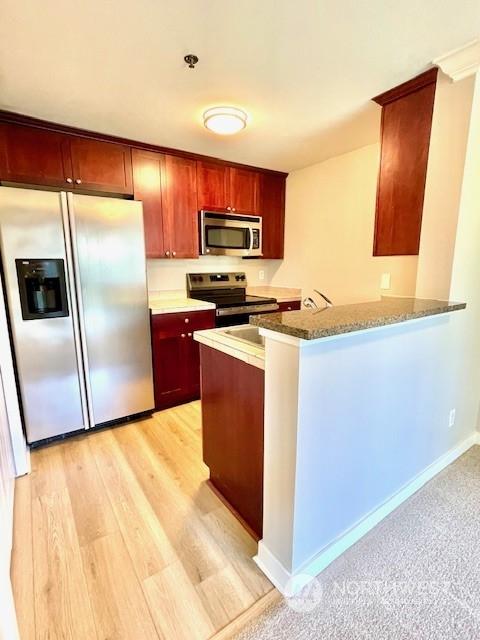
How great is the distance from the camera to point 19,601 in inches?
46.4

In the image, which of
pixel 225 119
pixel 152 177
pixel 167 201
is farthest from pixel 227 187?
pixel 225 119

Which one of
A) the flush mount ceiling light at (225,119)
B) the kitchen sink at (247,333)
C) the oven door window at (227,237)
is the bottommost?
the kitchen sink at (247,333)

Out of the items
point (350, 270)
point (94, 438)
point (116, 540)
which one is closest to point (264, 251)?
point (350, 270)

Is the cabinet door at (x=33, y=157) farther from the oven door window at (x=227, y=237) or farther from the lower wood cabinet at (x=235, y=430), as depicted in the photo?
the lower wood cabinet at (x=235, y=430)

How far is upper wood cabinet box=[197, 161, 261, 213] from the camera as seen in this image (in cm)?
302

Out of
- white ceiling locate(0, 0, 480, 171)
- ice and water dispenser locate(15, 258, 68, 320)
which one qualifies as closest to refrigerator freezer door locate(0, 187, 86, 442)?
ice and water dispenser locate(15, 258, 68, 320)

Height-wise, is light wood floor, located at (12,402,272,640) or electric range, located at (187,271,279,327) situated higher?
electric range, located at (187,271,279,327)

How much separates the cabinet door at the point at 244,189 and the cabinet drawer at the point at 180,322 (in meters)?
1.27

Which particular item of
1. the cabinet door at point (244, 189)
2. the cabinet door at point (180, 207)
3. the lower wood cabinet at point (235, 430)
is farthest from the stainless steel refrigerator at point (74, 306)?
the cabinet door at point (244, 189)

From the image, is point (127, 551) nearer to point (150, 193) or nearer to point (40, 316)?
point (40, 316)

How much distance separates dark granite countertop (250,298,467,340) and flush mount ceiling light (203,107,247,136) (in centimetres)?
152

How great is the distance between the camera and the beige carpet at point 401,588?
108 centimetres

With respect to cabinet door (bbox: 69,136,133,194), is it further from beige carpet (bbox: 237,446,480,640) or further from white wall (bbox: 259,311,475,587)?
beige carpet (bbox: 237,446,480,640)

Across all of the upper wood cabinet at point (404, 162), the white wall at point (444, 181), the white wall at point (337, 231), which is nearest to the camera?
the white wall at point (444, 181)
